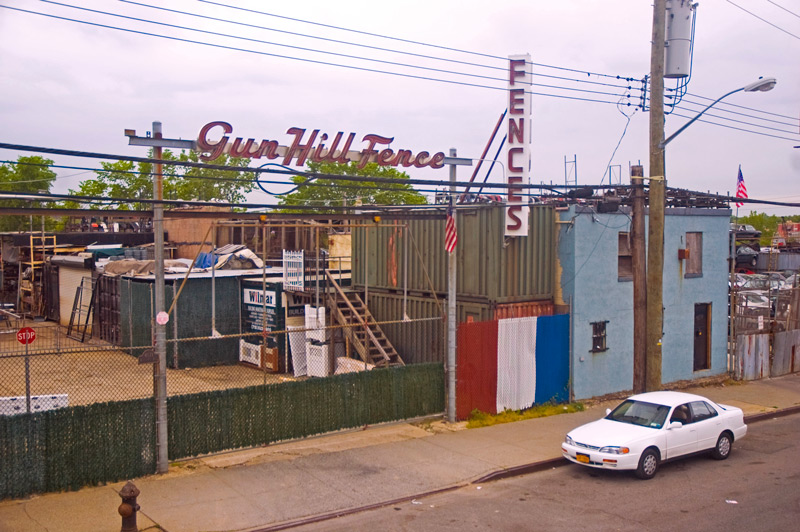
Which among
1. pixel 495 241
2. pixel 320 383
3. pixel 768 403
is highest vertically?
pixel 495 241

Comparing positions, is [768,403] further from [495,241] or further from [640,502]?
[640,502]

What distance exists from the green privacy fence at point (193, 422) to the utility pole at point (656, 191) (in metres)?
4.58

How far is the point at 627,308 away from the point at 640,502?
889cm

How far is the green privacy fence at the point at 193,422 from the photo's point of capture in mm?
10312

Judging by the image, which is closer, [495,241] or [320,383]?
[320,383]

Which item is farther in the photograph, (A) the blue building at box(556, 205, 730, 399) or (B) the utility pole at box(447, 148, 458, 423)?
(A) the blue building at box(556, 205, 730, 399)

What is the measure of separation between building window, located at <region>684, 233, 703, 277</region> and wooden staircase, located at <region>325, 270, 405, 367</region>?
29.7ft

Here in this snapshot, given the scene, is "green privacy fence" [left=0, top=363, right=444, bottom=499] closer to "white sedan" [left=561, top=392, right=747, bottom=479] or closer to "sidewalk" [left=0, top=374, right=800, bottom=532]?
"sidewalk" [left=0, top=374, right=800, bottom=532]

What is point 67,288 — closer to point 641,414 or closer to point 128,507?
point 128,507

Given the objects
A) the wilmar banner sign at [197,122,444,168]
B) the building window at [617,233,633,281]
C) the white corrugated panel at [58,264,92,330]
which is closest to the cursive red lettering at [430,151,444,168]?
the wilmar banner sign at [197,122,444,168]

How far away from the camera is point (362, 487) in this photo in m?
11.0

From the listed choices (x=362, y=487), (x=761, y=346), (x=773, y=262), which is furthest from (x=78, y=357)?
(x=773, y=262)

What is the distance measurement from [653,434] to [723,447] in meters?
2.19

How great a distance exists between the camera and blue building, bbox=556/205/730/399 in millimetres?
17562
